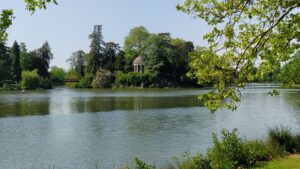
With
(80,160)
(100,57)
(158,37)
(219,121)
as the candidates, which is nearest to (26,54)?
(100,57)

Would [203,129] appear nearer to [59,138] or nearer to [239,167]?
[59,138]

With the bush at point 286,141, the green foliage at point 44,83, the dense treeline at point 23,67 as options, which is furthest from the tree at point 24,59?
the bush at point 286,141

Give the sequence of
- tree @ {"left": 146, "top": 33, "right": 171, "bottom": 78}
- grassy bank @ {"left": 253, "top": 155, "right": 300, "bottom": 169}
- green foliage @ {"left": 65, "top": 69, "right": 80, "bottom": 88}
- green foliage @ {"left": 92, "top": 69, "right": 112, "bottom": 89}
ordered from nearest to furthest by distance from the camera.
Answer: grassy bank @ {"left": 253, "top": 155, "right": 300, "bottom": 169}, tree @ {"left": 146, "top": 33, "right": 171, "bottom": 78}, green foliage @ {"left": 92, "top": 69, "right": 112, "bottom": 89}, green foliage @ {"left": 65, "top": 69, "right": 80, "bottom": 88}

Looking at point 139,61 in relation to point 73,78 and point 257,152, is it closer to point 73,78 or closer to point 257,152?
point 73,78

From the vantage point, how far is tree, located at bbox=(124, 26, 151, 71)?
11012cm

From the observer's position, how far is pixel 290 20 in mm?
8875

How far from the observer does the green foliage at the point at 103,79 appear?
102312mm

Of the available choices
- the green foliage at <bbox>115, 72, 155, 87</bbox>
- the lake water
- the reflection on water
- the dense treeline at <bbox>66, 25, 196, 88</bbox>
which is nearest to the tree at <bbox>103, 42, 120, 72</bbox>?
the dense treeline at <bbox>66, 25, 196, 88</bbox>

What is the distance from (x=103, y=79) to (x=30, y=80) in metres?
18.2

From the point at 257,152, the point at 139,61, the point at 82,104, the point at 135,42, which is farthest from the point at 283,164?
the point at 135,42

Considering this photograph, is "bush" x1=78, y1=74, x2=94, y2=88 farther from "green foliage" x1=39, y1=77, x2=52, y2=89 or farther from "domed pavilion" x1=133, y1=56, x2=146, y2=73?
"domed pavilion" x1=133, y1=56, x2=146, y2=73

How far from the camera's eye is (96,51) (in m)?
111

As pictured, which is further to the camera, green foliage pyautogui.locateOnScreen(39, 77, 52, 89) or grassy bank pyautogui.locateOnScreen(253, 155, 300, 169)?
green foliage pyautogui.locateOnScreen(39, 77, 52, 89)

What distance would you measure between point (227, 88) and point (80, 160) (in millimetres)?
7745
